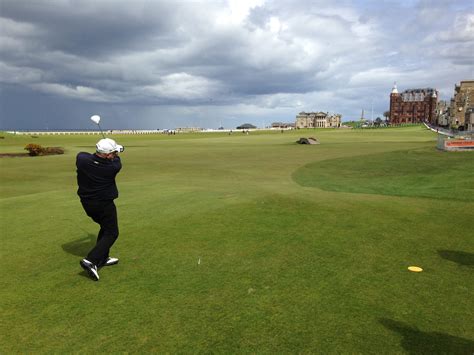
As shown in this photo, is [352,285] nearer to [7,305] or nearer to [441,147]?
[7,305]

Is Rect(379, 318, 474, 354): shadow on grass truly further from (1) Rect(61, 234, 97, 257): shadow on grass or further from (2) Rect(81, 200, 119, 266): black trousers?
(1) Rect(61, 234, 97, 257): shadow on grass

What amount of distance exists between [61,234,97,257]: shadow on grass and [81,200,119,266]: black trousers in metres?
1.39

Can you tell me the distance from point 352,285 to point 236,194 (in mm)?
9413

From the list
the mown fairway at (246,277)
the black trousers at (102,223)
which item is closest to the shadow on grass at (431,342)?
the mown fairway at (246,277)

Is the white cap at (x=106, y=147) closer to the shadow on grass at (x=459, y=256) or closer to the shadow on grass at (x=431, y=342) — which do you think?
the shadow on grass at (x=431, y=342)

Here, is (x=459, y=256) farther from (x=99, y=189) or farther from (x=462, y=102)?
(x=462, y=102)

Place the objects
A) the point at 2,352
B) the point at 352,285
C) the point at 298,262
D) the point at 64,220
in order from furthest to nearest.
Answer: the point at 64,220 < the point at 298,262 < the point at 352,285 < the point at 2,352

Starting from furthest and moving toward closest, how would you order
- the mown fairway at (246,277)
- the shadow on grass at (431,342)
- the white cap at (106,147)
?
1. the white cap at (106,147)
2. the mown fairway at (246,277)
3. the shadow on grass at (431,342)

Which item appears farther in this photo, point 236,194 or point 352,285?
point 236,194

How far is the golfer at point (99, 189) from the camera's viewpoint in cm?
712

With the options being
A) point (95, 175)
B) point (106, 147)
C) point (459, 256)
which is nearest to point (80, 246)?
point (95, 175)

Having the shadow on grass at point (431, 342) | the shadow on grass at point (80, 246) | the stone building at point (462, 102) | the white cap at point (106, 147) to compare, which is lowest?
the shadow on grass at point (431, 342)

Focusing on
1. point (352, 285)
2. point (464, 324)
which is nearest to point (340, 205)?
point (352, 285)

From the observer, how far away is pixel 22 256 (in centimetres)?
842
